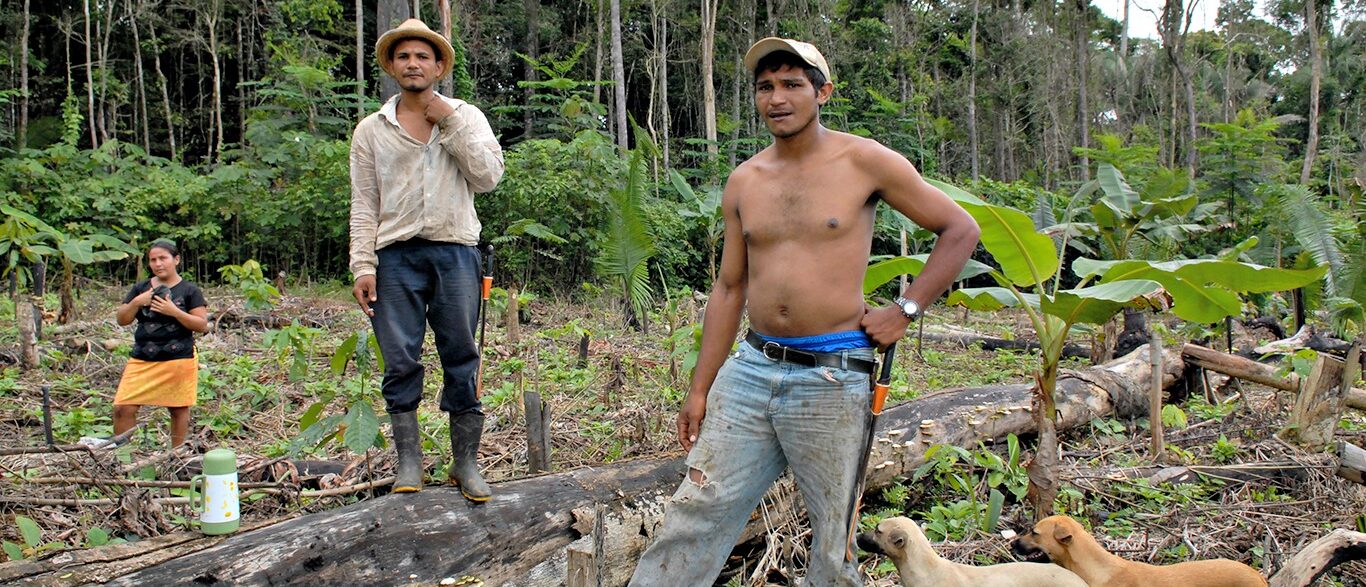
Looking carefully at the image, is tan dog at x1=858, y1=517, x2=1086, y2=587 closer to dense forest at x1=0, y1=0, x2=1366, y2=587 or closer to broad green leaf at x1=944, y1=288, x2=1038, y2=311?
dense forest at x1=0, y1=0, x2=1366, y2=587

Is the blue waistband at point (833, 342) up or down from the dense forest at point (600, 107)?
down

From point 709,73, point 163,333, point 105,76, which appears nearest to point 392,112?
point 163,333

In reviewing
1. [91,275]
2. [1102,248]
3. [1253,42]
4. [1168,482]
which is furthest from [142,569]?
[1253,42]

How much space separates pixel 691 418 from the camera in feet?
9.99

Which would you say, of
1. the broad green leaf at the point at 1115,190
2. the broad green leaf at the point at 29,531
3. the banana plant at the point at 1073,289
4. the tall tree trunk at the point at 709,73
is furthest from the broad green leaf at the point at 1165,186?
the broad green leaf at the point at 29,531

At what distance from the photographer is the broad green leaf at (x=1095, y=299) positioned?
3.99 meters

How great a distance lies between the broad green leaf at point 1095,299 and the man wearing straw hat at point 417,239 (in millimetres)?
2591

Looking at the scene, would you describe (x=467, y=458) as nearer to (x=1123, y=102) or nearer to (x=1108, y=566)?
(x=1108, y=566)

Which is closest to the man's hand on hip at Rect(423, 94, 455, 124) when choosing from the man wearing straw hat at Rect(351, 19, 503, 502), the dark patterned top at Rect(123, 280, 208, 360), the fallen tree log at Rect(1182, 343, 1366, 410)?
the man wearing straw hat at Rect(351, 19, 503, 502)

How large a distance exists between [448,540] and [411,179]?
1.38 m

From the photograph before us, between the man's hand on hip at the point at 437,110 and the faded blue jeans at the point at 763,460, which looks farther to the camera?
the man's hand on hip at the point at 437,110

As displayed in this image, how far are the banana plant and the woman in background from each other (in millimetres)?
4384

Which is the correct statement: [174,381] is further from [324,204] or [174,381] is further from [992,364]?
[324,204]

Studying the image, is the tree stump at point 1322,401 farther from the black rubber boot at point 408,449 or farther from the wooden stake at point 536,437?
the black rubber boot at point 408,449
